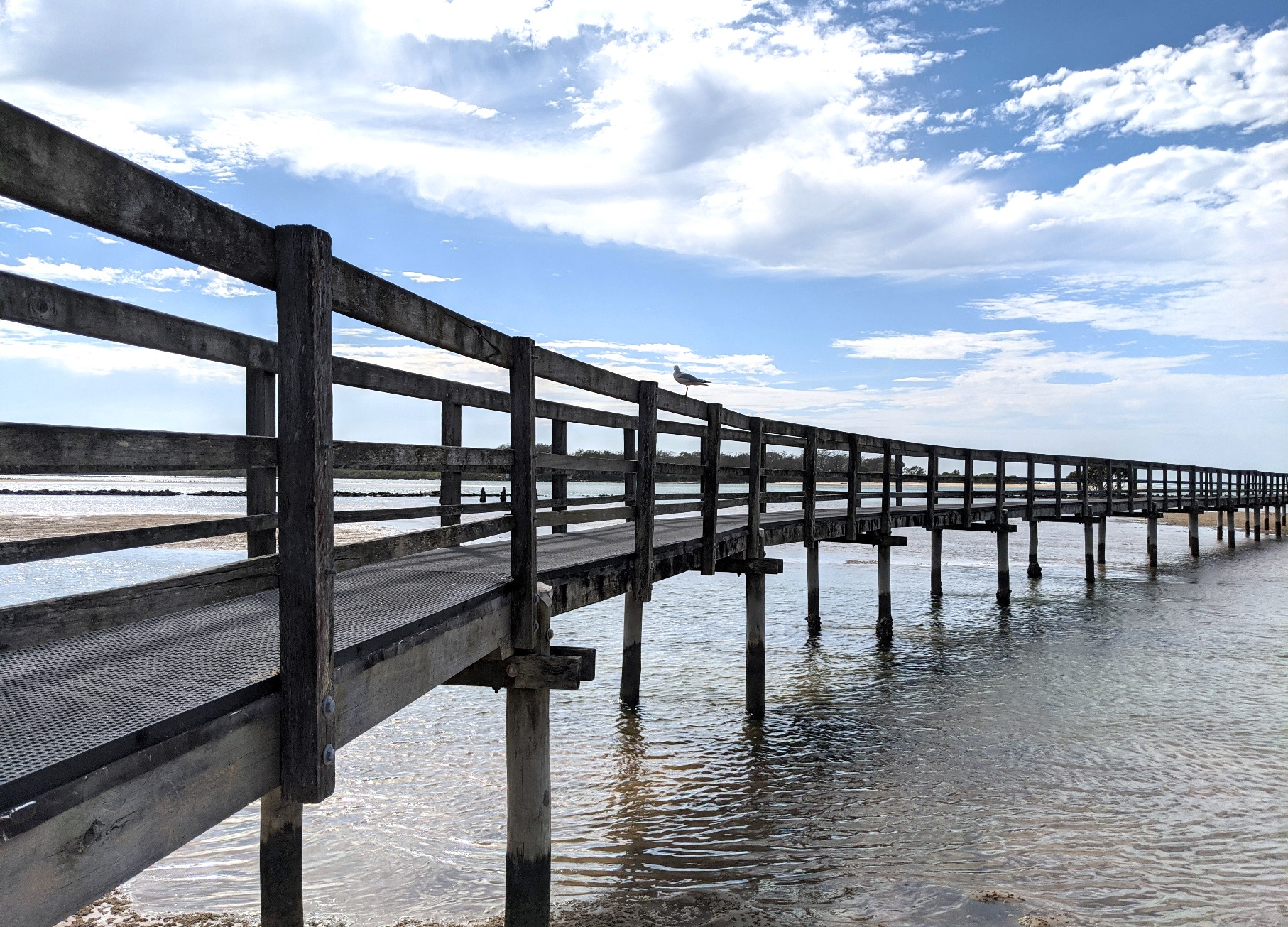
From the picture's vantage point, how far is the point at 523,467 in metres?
4.39

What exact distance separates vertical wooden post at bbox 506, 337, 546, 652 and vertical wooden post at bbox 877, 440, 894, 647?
9.72 m

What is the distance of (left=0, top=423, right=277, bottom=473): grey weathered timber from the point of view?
6.57 feet

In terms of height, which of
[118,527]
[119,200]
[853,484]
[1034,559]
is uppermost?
[119,200]

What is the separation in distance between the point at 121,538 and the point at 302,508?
143cm

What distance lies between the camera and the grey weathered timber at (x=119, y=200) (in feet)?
5.40

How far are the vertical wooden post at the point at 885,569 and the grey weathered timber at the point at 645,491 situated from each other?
7575mm

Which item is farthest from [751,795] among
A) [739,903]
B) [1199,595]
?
[1199,595]

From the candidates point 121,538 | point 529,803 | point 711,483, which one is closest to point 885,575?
point 711,483

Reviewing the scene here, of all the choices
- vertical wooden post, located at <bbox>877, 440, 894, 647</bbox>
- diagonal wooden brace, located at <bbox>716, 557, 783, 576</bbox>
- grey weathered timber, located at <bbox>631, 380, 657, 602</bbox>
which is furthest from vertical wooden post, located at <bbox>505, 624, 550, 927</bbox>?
vertical wooden post, located at <bbox>877, 440, 894, 647</bbox>

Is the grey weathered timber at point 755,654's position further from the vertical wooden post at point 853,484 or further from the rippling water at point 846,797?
the vertical wooden post at point 853,484

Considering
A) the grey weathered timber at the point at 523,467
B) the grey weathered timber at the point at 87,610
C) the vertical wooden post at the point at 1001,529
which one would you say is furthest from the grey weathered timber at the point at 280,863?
the vertical wooden post at the point at 1001,529

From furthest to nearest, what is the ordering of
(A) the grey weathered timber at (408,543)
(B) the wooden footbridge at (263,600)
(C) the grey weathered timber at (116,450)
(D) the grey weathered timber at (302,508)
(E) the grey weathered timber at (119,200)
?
(A) the grey weathered timber at (408,543), (D) the grey weathered timber at (302,508), (C) the grey weathered timber at (116,450), (B) the wooden footbridge at (263,600), (E) the grey weathered timber at (119,200)

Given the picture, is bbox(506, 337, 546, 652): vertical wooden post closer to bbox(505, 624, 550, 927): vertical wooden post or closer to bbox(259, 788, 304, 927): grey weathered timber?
bbox(505, 624, 550, 927): vertical wooden post

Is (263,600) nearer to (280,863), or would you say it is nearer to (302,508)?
(280,863)
